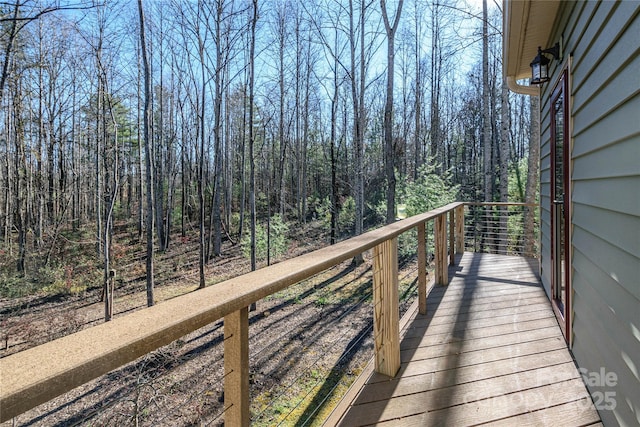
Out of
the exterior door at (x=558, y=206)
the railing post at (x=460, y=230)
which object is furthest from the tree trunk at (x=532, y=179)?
the exterior door at (x=558, y=206)

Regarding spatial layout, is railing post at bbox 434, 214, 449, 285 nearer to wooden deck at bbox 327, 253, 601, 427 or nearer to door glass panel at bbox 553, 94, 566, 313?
wooden deck at bbox 327, 253, 601, 427

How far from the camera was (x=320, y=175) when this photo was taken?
21.9 meters

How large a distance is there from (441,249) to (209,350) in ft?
16.6

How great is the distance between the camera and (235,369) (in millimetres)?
918

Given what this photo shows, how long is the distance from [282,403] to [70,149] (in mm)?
17618

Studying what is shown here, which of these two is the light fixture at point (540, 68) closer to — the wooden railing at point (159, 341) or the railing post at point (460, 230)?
the railing post at point (460, 230)

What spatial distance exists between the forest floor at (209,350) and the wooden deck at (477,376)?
40 centimetres

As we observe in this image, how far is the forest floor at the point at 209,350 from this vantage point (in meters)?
4.74

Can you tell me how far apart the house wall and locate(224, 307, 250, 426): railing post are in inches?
56.2

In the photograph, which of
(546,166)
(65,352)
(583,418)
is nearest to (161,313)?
(65,352)

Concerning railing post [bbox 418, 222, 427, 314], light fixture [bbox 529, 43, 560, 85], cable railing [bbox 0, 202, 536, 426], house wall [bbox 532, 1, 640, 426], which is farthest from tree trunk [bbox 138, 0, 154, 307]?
house wall [bbox 532, 1, 640, 426]

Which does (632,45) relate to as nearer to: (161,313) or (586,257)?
(586,257)

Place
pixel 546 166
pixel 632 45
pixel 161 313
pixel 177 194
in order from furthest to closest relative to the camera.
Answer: pixel 177 194 → pixel 546 166 → pixel 632 45 → pixel 161 313

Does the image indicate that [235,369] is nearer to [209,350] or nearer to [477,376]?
[477,376]
